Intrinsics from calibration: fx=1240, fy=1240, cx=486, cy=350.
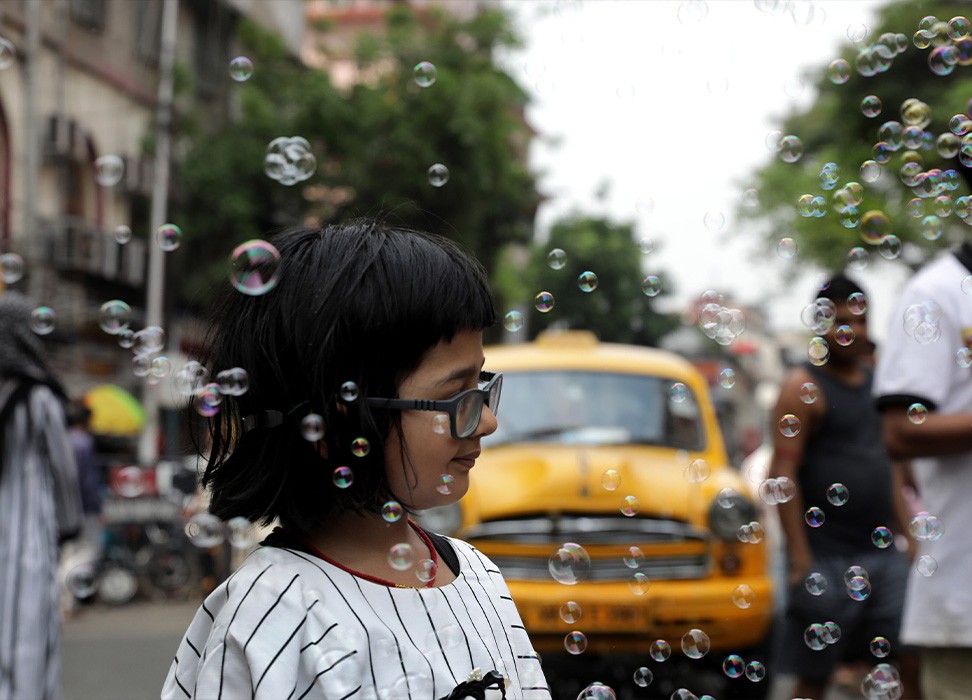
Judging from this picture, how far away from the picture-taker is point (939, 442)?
246 cm

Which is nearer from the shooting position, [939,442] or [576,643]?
[576,643]

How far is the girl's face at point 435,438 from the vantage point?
1.52 m

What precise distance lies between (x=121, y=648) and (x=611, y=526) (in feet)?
12.8

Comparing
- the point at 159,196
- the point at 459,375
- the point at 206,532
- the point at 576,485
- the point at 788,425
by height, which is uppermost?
the point at 459,375

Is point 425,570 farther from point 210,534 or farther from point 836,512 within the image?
point 836,512

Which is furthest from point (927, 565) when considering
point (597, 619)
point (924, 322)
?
point (597, 619)

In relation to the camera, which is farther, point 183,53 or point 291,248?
point 183,53

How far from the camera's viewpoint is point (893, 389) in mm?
2551

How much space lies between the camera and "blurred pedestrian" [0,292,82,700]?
3594mm

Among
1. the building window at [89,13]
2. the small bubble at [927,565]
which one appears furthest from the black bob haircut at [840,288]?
the building window at [89,13]

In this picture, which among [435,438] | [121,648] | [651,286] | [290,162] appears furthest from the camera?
[121,648]

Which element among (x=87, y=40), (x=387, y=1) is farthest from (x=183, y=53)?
(x=387, y=1)

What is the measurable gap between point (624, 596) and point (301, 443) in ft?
10.8

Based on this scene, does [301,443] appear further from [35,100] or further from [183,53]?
[183,53]
